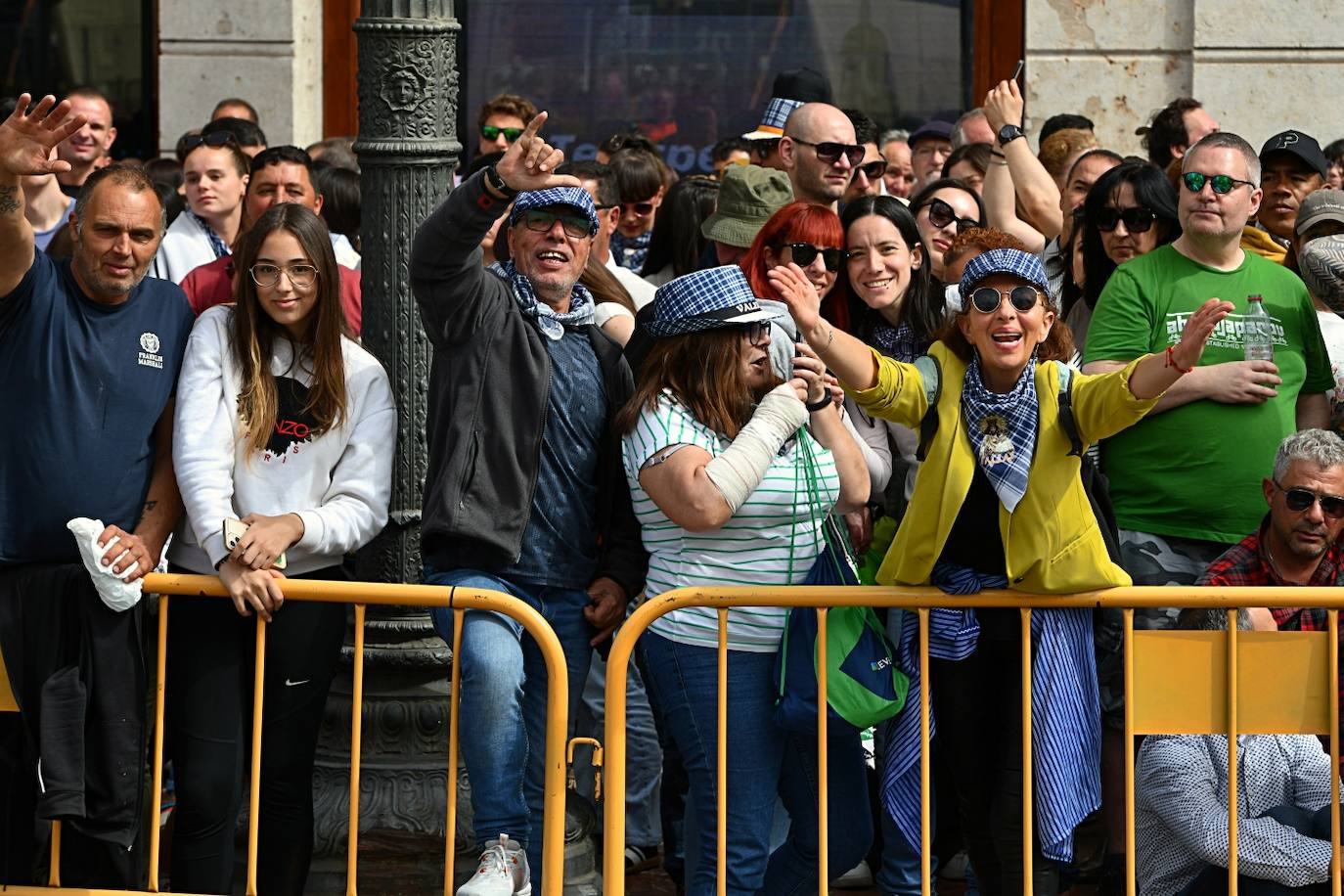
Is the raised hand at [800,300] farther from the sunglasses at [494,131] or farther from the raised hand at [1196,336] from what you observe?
the sunglasses at [494,131]

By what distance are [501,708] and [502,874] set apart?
411mm

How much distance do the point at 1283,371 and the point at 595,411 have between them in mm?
2129

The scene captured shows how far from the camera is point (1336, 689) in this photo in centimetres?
500

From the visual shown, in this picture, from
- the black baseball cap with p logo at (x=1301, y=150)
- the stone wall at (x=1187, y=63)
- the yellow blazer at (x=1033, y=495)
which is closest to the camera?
the yellow blazer at (x=1033, y=495)

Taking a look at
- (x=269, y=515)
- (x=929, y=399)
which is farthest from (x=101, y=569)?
(x=929, y=399)

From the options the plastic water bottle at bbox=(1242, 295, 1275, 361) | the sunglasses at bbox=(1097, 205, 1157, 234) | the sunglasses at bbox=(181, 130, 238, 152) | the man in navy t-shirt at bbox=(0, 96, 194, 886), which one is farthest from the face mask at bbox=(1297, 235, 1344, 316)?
the sunglasses at bbox=(181, 130, 238, 152)

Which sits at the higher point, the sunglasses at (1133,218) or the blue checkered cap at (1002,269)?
the sunglasses at (1133,218)

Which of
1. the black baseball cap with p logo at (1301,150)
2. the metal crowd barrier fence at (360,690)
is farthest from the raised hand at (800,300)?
the black baseball cap with p logo at (1301,150)

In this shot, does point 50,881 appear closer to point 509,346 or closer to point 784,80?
point 509,346

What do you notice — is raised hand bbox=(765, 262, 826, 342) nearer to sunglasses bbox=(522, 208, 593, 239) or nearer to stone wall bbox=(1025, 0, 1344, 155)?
sunglasses bbox=(522, 208, 593, 239)

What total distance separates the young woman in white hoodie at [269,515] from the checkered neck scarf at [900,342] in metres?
1.60

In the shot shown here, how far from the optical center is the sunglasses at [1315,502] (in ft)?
17.5

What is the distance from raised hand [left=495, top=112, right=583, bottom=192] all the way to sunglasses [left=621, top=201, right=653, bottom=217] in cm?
357

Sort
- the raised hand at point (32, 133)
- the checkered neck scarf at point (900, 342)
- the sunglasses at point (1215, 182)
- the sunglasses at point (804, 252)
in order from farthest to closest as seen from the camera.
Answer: the checkered neck scarf at point (900, 342) < the sunglasses at point (1215, 182) < the sunglasses at point (804, 252) < the raised hand at point (32, 133)
